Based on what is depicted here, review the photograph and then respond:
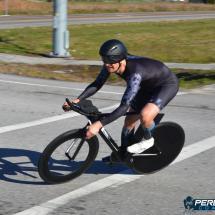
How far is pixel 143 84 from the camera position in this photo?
488 cm

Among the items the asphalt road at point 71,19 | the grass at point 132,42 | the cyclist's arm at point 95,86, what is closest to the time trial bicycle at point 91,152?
the cyclist's arm at point 95,86

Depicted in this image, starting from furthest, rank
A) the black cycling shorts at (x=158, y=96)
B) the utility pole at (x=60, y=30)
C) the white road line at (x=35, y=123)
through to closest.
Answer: the utility pole at (x=60, y=30) < the white road line at (x=35, y=123) < the black cycling shorts at (x=158, y=96)

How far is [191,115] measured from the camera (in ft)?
28.3

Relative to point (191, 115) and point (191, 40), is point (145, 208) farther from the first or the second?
point (191, 40)

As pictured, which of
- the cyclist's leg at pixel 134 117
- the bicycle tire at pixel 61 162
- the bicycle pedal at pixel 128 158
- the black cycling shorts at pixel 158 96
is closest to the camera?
the bicycle tire at pixel 61 162

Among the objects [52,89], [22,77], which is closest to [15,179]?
[52,89]

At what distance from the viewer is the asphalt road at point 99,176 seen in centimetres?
434

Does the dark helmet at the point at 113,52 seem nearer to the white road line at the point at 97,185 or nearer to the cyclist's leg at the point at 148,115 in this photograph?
the cyclist's leg at the point at 148,115

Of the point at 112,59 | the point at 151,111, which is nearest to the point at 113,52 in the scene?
the point at 112,59

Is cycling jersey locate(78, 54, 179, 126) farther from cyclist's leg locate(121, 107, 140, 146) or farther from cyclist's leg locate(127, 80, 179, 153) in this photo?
cyclist's leg locate(121, 107, 140, 146)

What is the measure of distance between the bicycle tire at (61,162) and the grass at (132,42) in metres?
12.9

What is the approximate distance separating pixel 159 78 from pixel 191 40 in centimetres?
1924

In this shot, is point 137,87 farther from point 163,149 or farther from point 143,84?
A: point 163,149

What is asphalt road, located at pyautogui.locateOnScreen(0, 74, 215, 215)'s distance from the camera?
4.34m
